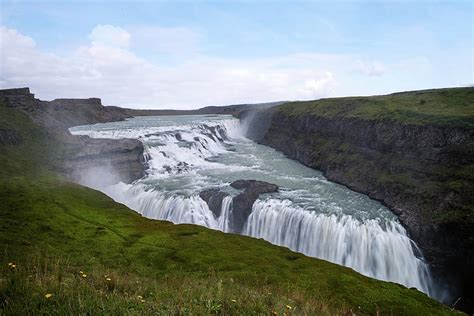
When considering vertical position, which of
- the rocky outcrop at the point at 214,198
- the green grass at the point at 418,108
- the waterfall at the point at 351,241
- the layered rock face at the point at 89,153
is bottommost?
the waterfall at the point at 351,241

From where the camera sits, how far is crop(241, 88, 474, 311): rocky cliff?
3419 centimetres

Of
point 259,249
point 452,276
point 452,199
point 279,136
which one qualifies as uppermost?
point 279,136

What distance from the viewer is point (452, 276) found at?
3291 cm

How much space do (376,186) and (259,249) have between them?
24664 millimetres

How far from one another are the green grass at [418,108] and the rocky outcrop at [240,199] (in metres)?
22.5

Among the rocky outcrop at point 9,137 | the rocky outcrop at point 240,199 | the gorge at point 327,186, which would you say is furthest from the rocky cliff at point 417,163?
the rocky outcrop at point 9,137

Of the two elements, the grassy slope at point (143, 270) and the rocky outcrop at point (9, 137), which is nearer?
the grassy slope at point (143, 270)

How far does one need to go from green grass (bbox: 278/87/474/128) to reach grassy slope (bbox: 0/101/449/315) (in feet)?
104

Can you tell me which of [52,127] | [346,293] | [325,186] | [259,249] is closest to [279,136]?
[325,186]

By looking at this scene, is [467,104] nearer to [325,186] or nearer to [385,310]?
[325,186]

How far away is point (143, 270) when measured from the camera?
21594 mm

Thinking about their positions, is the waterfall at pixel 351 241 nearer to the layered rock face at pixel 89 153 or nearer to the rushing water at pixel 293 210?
the rushing water at pixel 293 210

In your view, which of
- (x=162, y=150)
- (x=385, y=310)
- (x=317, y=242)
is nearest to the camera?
(x=385, y=310)

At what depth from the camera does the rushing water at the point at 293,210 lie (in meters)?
34.2
